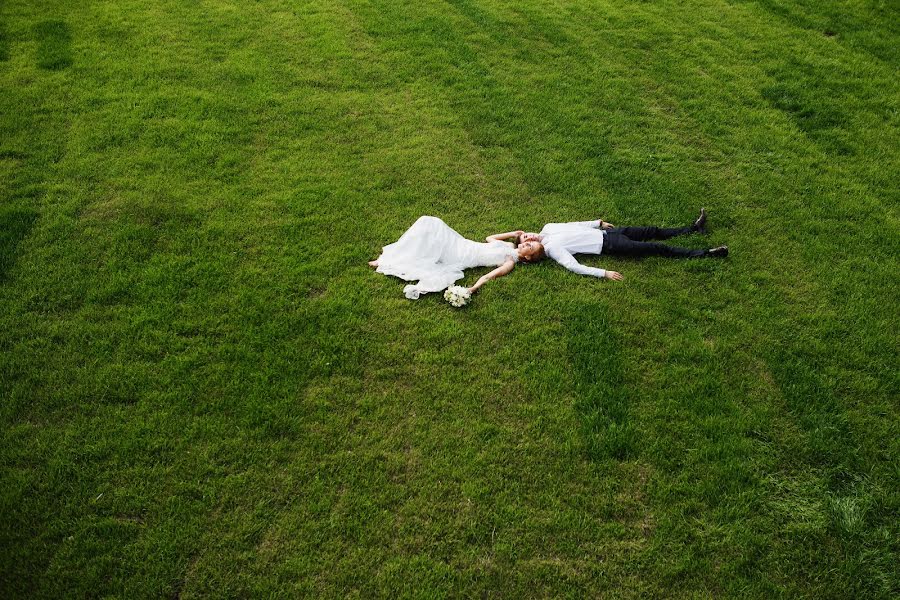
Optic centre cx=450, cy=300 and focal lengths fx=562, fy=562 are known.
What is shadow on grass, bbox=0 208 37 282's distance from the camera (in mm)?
7996

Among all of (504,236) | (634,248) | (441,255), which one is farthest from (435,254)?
(634,248)

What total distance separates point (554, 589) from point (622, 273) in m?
4.72

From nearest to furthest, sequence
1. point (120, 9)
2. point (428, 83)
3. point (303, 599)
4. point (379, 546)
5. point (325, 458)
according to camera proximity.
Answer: point (303, 599)
point (379, 546)
point (325, 458)
point (428, 83)
point (120, 9)

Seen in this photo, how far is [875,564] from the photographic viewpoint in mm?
5203

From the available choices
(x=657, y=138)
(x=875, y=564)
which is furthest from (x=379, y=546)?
(x=657, y=138)

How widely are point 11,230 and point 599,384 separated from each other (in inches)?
346

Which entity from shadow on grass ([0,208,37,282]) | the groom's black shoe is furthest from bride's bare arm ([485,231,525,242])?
shadow on grass ([0,208,37,282])

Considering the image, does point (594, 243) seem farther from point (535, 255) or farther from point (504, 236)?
point (504, 236)

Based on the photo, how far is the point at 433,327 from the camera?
7461 millimetres

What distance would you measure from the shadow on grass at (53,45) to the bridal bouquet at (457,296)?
1044 centimetres

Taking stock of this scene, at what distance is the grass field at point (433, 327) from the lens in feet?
17.6

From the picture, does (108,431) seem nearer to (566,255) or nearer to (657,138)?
(566,255)

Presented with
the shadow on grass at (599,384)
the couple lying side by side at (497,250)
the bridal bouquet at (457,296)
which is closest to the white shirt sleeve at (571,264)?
the couple lying side by side at (497,250)

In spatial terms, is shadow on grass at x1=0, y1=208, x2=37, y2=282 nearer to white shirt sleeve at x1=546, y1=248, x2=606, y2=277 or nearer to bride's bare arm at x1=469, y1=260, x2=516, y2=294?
bride's bare arm at x1=469, y1=260, x2=516, y2=294
